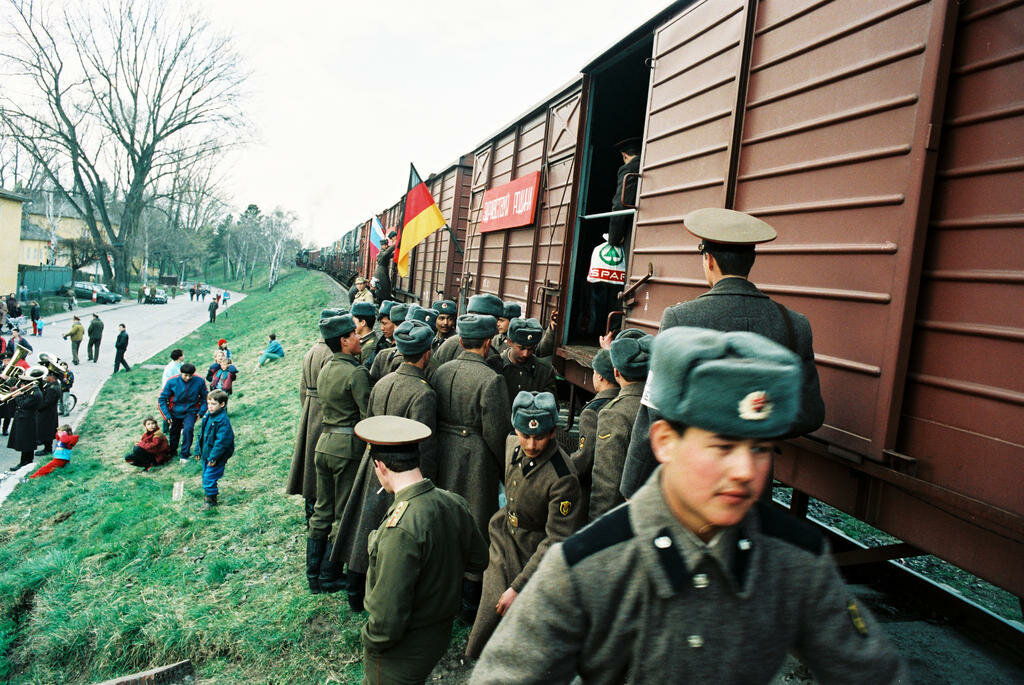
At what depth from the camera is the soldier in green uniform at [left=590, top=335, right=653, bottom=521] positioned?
294 centimetres

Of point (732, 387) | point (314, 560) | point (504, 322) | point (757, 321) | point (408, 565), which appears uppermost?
point (757, 321)

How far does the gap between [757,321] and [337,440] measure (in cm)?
338

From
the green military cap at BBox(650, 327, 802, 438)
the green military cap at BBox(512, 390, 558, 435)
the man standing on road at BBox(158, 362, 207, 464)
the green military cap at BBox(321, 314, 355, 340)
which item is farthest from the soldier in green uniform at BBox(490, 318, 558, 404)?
the man standing on road at BBox(158, 362, 207, 464)

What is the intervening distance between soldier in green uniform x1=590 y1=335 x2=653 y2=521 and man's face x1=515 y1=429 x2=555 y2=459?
0.26 m

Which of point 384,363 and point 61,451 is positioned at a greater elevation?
point 384,363

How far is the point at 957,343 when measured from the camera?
2143mm

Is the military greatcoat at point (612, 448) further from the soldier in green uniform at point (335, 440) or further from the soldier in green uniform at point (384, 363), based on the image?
the soldier in green uniform at point (384, 363)

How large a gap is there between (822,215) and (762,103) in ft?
2.78

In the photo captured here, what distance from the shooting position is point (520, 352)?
17.3 ft

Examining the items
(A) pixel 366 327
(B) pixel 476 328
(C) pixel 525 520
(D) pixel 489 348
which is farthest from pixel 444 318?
(C) pixel 525 520

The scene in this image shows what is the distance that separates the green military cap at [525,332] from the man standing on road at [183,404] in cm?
687

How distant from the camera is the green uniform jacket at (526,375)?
5.41 meters

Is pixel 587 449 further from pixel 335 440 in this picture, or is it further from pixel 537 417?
pixel 335 440

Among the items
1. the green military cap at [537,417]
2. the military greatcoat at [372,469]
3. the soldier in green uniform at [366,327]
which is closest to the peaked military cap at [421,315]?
the soldier in green uniform at [366,327]
